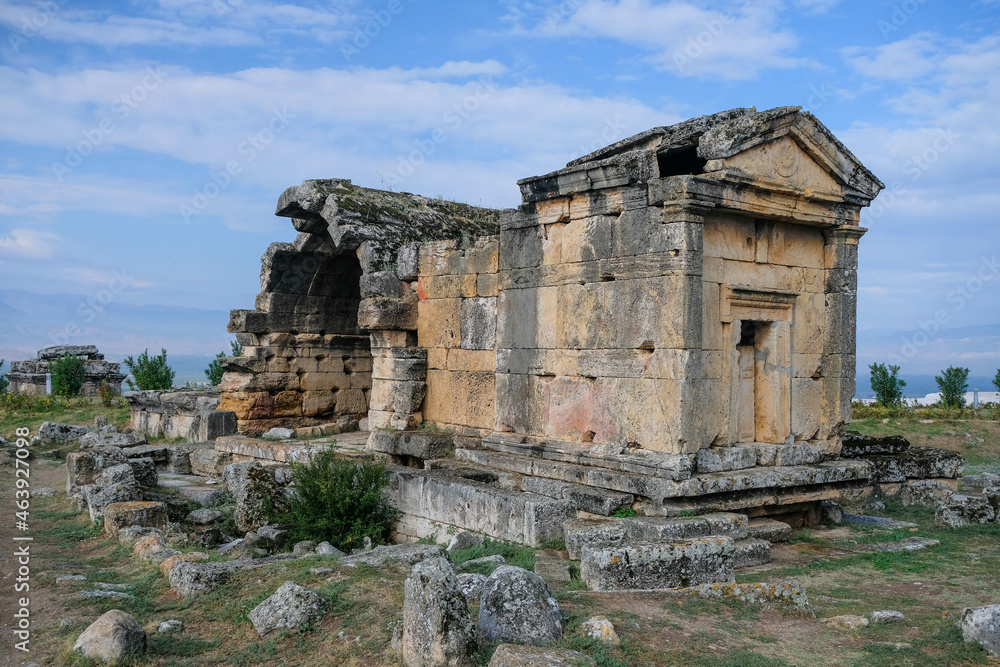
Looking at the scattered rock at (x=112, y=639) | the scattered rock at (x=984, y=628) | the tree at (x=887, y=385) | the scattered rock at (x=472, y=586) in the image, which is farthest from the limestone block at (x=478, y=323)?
the tree at (x=887, y=385)

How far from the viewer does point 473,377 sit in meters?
9.94

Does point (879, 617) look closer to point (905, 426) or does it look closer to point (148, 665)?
point (148, 665)

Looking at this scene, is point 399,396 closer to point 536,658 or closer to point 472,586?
point 472,586

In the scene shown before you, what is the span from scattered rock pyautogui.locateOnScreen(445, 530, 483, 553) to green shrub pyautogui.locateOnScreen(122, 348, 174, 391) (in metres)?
14.0

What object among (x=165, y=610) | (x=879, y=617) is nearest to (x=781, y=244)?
(x=879, y=617)

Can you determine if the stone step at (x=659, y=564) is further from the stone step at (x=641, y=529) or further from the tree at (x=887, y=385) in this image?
the tree at (x=887, y=385)

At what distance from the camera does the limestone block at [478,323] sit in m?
9.74

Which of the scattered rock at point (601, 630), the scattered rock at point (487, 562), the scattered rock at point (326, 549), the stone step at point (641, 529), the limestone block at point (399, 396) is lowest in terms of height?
the scattered rock at point (326, 549)

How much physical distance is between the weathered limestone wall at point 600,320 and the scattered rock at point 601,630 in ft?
9.11

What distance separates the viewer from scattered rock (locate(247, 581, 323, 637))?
511 centimetres

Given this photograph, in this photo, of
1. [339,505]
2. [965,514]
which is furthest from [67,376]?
[965,514]

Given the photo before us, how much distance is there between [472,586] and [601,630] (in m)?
1.11

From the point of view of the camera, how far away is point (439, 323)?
10.5 meters

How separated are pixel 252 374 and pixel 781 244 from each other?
334 inches
